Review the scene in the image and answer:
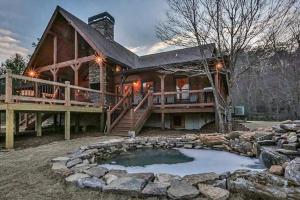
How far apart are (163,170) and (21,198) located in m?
2.75

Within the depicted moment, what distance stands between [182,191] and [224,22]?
8141 millimetres

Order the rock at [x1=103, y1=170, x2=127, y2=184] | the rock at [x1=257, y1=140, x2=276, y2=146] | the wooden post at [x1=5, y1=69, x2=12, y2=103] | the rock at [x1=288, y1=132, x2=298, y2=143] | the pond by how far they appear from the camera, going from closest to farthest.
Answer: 1. the rock at [x1=103, y1=170, x2=127, y2=184]
2. the pond
3. the rock at [x1=288, y1=132, x2=298, y2=143]
4. the rock at [x1=257, y1=140, x2=276, y2=146]
5. the wooden post at [x1=5, y1=69, x2=12, y2=103]

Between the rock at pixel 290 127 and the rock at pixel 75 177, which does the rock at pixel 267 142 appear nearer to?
the rock at pixel 290 127

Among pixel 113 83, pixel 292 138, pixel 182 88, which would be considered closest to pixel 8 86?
pixel 113 83

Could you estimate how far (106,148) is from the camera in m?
6.34

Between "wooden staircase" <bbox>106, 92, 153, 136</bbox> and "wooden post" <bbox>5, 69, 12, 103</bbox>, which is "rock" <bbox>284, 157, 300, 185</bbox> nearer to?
"wooden staircase" <bbox>106, 92, 153, 136</bbox>

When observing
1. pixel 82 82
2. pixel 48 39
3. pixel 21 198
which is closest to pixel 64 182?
pixel 21 198

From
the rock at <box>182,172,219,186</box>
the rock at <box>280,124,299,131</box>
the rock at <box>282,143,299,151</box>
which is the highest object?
the rock at <box>280,124,299,131</box>

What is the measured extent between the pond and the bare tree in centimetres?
382

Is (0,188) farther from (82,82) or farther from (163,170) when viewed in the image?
(82,82)

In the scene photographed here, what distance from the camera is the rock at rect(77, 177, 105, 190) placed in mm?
3025

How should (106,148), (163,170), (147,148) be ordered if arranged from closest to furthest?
(163,170)
(106,148)
(147,148)

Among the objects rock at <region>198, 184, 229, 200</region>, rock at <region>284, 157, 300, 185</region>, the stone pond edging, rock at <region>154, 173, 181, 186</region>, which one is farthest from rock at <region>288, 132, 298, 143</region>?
rock at <region>154, 173, 181, 186</region>

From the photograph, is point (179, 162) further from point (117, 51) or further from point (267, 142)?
point (117, 51)
